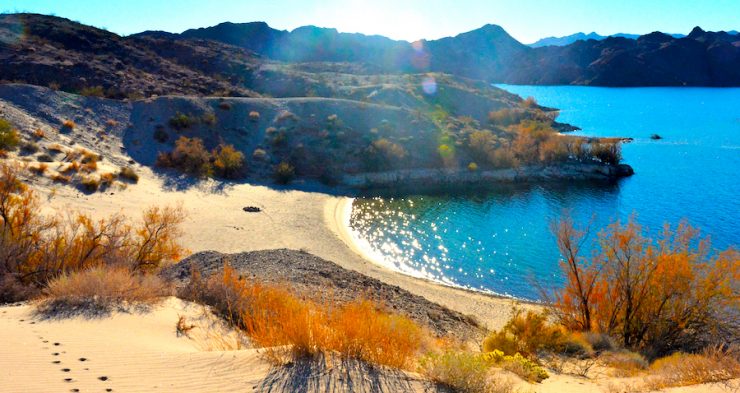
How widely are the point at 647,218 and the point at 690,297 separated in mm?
20701

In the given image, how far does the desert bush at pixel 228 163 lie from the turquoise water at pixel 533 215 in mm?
9652

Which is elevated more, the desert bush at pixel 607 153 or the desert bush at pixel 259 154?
the desert bush at pixel 607 153

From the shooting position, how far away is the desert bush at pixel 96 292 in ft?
28.9

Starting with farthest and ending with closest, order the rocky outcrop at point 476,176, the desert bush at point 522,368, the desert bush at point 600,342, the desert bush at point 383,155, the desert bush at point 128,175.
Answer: the desert bush at point 383,155
the rocky outcrop at point 476,176
the desert bush at point 128,175
the desert bush at point 600,342
the desert bush at point 522,368

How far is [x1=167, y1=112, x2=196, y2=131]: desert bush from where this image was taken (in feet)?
136

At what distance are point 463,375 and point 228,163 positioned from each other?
3274cm

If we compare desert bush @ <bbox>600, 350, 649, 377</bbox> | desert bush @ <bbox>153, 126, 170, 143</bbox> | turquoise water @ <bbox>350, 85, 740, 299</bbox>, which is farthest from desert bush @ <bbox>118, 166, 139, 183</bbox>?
desert bush @ <bbox>600, 350, 649, 377</bbox>

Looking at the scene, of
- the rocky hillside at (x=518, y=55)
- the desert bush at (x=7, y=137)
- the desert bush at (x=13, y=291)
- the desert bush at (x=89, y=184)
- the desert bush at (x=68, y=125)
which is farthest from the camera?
the rocky hillside at (x=518, y=55)

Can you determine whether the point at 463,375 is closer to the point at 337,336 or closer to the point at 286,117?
the point at 337,336

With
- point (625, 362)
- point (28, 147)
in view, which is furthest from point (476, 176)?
point (625, 362)

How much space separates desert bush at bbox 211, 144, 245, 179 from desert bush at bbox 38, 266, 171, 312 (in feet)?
88.1

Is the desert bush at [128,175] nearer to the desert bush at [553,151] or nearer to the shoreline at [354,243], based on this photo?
the shoreline at [354,243]

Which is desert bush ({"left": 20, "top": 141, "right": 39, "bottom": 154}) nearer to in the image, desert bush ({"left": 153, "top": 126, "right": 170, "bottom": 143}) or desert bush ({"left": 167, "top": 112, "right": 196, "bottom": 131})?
desert bush ({"left": 153, "top": 126, "right": 170, "bottom": 143})

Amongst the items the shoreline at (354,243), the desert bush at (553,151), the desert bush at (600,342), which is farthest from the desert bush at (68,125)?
the desert bush at (553,151)
